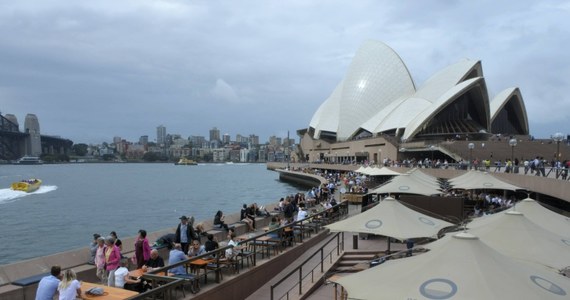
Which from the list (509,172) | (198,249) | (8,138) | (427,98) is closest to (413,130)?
(427,98)

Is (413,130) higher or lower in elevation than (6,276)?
higher

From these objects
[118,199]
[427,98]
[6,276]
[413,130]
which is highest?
[427,98]

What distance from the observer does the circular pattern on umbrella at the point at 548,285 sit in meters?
4.41

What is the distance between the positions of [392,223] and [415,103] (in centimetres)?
5796

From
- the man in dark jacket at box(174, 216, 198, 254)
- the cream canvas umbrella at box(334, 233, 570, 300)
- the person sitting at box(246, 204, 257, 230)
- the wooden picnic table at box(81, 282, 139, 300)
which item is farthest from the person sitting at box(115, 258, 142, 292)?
the person sitting at box(246, 204, 257, 230)

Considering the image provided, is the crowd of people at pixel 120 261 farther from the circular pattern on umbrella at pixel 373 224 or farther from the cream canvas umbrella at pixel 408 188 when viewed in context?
the cream canvas umbrella at pixel 408 188

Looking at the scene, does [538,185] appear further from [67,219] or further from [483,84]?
Result: [483,84]

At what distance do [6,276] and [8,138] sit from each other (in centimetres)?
16510

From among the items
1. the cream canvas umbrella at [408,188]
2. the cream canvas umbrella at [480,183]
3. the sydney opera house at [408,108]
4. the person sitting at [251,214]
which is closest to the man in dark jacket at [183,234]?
the person sitting at [251,214]

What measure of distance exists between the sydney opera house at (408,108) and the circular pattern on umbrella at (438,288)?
47.9m

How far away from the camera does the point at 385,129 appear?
6631 cm

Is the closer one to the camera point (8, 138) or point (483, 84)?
point (483, 84)

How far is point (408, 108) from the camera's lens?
63.8 meters

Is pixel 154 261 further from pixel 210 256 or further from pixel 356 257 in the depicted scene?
pixel 356 257
